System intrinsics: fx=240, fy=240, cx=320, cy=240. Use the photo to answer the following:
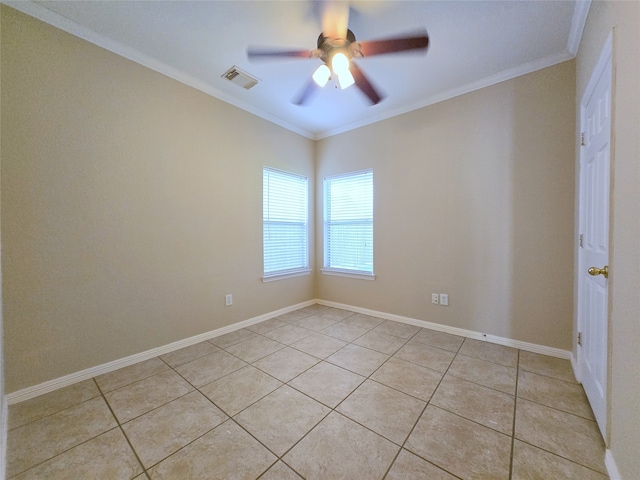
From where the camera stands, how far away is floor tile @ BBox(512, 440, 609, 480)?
1.08m

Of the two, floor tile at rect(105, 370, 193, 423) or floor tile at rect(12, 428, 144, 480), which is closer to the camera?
floor tile at rect(12, 428, 144, 480)

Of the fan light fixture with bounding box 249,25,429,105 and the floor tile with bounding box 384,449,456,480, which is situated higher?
the fan light fixture with bounding box 249,25,429,105

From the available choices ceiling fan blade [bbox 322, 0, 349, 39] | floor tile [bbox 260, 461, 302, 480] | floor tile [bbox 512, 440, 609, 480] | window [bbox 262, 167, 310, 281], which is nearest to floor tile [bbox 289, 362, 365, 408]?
floor tile [bbox 260, 461, 302, 480]

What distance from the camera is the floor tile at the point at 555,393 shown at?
58.4 inches

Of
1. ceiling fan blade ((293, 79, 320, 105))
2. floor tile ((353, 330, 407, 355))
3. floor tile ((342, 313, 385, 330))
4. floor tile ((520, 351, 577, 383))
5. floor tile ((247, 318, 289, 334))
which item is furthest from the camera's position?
floor tile ((342, 313, 385, 330))

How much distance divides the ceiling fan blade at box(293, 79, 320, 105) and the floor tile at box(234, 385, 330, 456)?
7.65ft

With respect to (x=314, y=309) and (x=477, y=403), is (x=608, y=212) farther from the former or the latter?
(x=314, y=309)

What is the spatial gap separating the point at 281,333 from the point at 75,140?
96.2 inches

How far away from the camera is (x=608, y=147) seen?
49.9 inches

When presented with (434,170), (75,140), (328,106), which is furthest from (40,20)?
(434,170)

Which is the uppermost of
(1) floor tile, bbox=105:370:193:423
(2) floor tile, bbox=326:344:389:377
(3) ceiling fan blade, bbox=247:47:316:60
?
(3) ceiling fan blade, bbox=247:47:316:60

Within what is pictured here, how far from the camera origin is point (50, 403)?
1.58 meters

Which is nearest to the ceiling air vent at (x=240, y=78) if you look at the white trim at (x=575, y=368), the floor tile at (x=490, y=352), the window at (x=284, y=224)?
the window at (x=284, y=224)

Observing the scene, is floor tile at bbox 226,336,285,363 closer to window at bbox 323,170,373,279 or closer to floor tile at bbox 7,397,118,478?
floor tile at bbox 7,397,118,478
